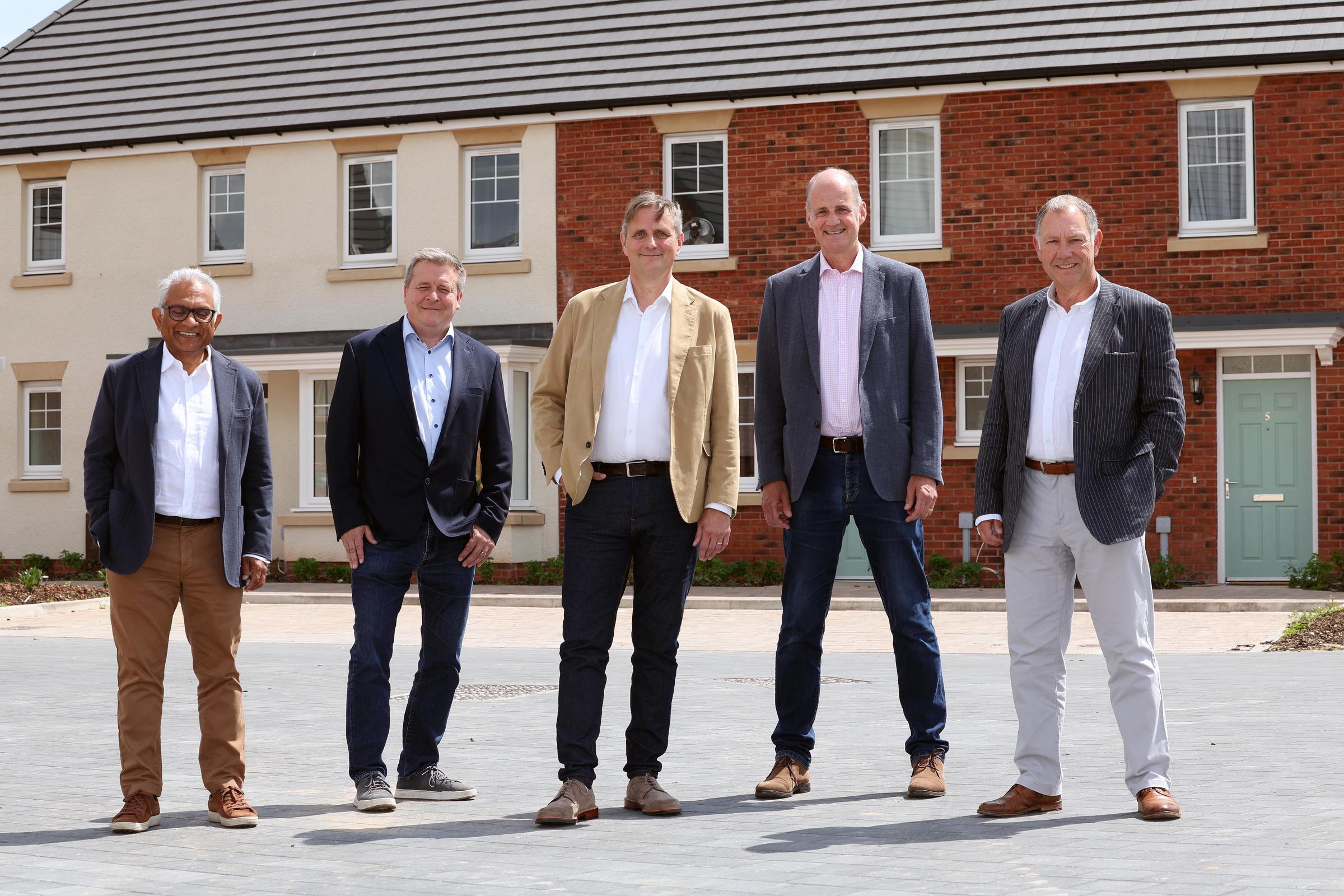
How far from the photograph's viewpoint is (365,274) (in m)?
23.0

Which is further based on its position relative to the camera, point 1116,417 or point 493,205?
point 493,205

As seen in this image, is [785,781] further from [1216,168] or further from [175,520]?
[1216,168]

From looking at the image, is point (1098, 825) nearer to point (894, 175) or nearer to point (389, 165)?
point (894, 175)

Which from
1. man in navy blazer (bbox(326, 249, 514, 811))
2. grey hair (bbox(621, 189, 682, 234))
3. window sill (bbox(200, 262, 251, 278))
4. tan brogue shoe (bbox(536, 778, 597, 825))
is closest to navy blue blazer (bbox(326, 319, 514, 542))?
man in navy blazer (bbox(326, 249, 514, 811))

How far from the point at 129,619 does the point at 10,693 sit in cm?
493

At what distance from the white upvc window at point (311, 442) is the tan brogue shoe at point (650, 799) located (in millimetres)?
16917

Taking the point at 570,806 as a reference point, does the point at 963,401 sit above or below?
above

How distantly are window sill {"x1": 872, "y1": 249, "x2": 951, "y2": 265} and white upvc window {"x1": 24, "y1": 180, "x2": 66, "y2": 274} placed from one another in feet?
40.2

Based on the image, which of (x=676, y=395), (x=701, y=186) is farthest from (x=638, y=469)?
(x=701, y=186)

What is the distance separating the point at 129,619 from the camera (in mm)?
6223

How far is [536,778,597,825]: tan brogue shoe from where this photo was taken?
19.7 feet

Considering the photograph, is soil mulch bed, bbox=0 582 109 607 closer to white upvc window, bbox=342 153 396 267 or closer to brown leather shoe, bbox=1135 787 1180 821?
white upvc window, bbox=342 153 396 267

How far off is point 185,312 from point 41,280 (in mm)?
19928

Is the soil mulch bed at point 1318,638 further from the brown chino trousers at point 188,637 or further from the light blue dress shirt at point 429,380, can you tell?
the brown chino trousers at point 188,637
